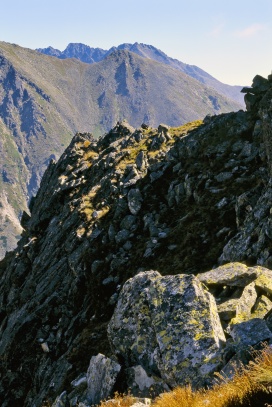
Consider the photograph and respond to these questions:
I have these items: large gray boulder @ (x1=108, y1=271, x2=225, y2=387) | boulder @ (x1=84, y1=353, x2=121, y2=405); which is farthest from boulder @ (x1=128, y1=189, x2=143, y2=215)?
boulder @ (x1=84, y1=353, x2=121, y2=405)

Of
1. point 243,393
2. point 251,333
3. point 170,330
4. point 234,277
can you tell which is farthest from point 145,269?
point 243,393

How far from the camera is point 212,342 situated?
1198 cm

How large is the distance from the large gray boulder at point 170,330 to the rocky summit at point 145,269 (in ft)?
0.15

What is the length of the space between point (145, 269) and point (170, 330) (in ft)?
62.6

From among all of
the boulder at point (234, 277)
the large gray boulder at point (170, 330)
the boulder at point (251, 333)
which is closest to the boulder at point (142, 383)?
the large gray boulder at point (170, 330)

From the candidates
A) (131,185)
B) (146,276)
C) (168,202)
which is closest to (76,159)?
(131,185)

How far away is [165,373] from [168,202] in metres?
28.7

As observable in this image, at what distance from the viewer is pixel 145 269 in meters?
31.9

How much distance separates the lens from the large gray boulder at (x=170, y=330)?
460 inches

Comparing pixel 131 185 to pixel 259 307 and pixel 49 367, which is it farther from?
pixel 259 307

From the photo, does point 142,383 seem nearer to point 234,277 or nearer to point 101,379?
point 101,379

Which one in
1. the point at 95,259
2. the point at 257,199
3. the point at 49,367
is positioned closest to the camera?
the point at 257,199

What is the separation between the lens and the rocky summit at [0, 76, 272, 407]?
12.8m

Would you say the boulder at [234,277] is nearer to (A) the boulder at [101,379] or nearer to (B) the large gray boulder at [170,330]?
(B) the large gray boulder at [170,330]
